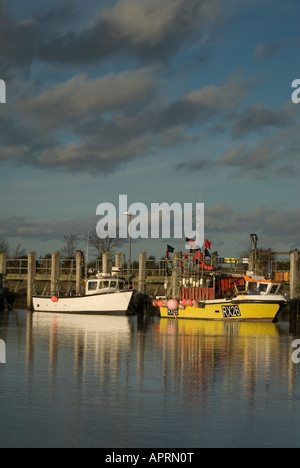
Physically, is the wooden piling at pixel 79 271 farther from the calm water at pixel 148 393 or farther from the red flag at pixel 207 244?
the calm water at pixel 148 393

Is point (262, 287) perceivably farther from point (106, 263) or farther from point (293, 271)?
point (106, 263)

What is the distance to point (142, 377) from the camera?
78.1ft

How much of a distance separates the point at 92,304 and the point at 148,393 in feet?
139

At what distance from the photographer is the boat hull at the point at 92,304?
61.8m

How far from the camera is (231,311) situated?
5434 centimetres

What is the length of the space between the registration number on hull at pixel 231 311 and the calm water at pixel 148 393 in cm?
1616

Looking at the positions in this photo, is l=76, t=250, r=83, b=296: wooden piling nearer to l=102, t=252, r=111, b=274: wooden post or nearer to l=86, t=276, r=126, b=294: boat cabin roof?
l=102, t=252, r=111, b=274: wooden post

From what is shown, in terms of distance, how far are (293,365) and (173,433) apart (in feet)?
42.0

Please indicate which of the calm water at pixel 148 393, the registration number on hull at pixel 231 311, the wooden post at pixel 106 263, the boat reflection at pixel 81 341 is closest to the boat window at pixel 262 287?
the registration number on hull at pixel 231 311

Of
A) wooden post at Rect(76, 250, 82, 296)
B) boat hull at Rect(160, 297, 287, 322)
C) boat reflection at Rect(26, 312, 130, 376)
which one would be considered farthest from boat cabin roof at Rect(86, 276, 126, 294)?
boat hull at Rect(160, 297, 287, 322)

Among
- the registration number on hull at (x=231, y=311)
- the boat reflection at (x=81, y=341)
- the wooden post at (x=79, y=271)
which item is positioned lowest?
the boat reflection at (x=81, y=341)

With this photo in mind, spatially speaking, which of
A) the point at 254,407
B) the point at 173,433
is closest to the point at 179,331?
the point at 254,407

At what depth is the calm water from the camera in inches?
628

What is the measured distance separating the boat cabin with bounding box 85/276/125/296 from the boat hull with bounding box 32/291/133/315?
73cm
